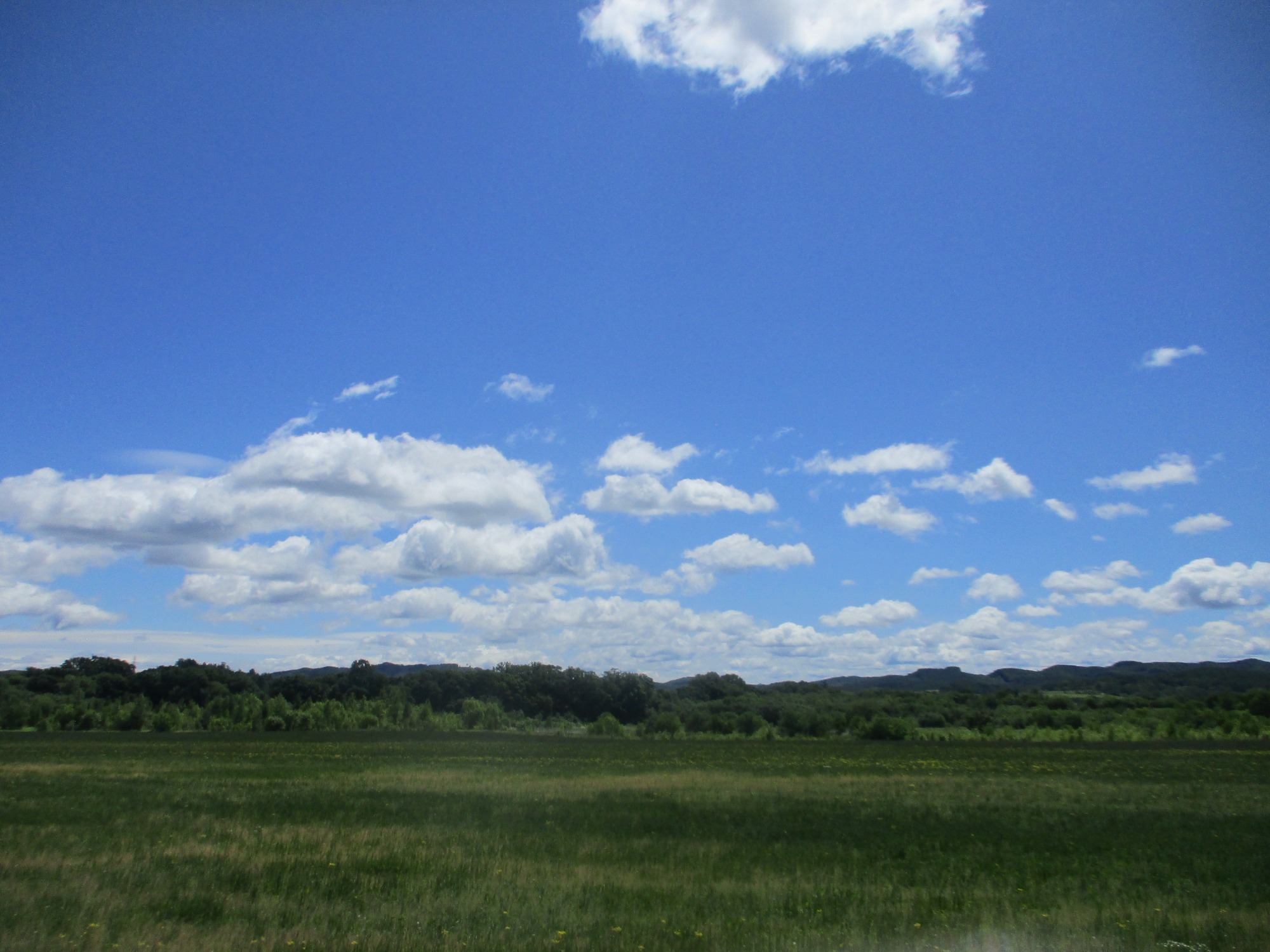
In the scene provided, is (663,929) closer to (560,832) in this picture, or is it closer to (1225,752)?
(560,832)

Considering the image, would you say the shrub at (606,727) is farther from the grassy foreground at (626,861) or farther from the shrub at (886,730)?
the grassy foreground at (626,861)

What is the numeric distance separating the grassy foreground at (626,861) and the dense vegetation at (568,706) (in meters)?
54.7

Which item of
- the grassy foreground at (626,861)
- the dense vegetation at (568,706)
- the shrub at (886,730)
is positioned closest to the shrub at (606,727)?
the dense vegetation at (568,706)

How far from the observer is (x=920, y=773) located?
36.3 meters

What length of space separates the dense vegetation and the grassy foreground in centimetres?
5467

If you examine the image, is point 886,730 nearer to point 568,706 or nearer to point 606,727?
point 606,727

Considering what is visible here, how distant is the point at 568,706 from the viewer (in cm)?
12988

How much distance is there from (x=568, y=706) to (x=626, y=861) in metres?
119

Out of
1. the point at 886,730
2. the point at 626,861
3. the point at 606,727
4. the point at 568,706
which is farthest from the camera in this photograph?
the point at 568,706

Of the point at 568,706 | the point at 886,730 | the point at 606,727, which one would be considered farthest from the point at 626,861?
the point at 568,706

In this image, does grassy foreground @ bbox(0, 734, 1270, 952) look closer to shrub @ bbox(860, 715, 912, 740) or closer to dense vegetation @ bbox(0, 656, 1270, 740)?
shrub @ bbox(860, 715, 912, 740)

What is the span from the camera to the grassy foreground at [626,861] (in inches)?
399

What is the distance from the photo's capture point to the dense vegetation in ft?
270

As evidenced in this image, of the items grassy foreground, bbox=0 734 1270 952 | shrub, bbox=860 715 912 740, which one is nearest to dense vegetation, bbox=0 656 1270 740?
shrub, bbox=860 715 912 740
